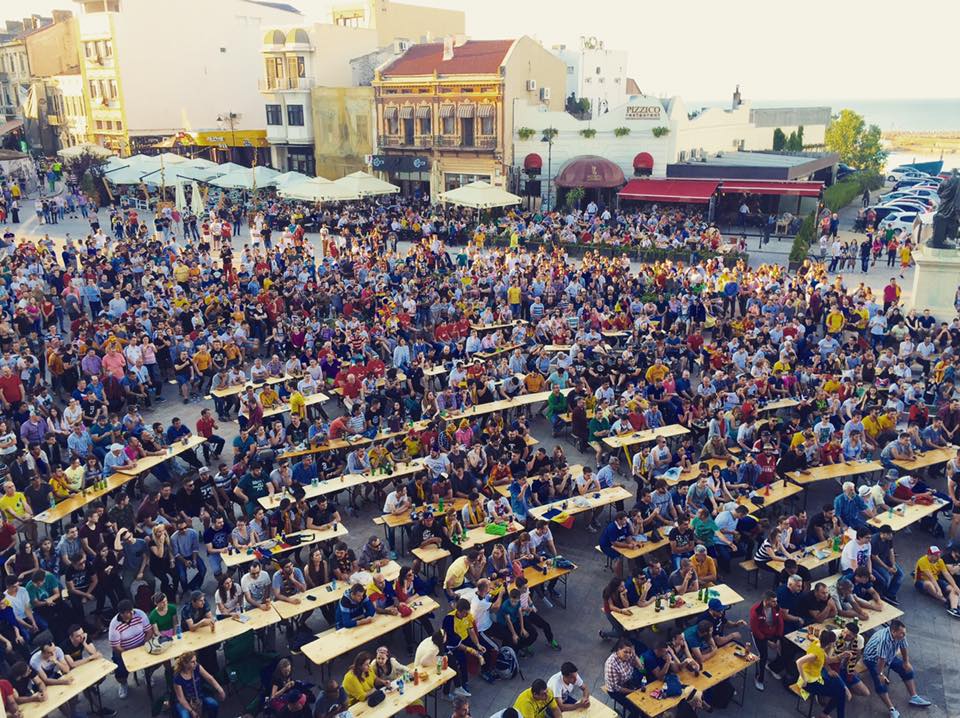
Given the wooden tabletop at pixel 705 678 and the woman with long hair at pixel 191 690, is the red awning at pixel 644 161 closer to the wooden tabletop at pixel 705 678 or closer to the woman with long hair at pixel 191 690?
the wooden tabletop at pixel 705 678

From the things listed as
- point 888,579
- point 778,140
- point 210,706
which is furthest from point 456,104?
point 210,706

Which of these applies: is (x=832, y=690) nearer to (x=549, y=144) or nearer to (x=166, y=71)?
(x=549, y=144)

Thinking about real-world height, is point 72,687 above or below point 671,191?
below

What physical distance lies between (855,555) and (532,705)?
562 cm

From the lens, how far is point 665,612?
34.6 feet

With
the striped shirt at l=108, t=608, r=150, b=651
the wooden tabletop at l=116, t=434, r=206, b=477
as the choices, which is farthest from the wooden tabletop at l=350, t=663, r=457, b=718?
the wooden tabletop at l=116, t=434, r=206, b=477

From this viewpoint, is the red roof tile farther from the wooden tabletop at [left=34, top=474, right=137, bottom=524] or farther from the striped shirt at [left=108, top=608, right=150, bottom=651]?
the striped shirt at [left=108, top=608, right=150, bottom=651]

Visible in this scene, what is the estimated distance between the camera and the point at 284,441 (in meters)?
15.1

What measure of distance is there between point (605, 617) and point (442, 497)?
3.29 m

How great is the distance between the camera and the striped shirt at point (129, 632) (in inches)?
383

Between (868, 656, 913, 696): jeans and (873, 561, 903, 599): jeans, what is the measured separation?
68.3 inches

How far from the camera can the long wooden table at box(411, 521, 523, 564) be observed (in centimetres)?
1180

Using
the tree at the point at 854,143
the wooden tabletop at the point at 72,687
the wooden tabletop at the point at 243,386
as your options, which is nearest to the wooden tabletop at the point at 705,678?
the wooden tabletop at the point at 72,687

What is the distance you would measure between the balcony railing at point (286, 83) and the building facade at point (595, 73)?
64.5ft
